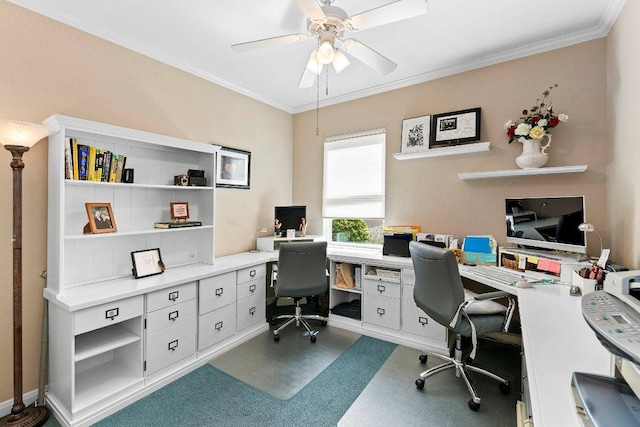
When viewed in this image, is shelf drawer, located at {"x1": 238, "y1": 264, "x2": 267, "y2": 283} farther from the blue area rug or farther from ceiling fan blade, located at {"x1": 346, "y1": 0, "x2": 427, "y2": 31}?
ceiling fan blade, located at {"x1": 346, "y1": 0, "x2": 427, "y2": 31}

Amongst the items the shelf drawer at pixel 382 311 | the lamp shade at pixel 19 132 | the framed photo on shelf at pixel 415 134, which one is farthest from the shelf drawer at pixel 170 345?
the framed photo on shelf at pixel 415 134

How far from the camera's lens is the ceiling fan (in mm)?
1543

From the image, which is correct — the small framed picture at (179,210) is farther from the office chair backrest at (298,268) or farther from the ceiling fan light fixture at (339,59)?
the ceiling fan light fixture at (339,59)

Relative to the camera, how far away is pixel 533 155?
2463 millimetres

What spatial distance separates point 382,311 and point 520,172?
178cm

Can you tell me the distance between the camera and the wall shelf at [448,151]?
2719 mm

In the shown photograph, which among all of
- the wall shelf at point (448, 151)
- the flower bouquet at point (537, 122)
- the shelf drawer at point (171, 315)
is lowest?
the shelf drawer at point (171, 315)

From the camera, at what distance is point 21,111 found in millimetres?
1957

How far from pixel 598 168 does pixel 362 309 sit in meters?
2.38

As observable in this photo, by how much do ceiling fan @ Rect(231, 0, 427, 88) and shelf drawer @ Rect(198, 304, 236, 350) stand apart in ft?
7.08

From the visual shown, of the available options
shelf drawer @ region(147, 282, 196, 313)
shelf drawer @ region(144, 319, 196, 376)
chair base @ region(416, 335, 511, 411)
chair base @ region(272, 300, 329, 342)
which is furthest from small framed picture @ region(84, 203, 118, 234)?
chair base @ region(416, 335, 511, 411)

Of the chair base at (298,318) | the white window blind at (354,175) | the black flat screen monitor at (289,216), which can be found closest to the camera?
the chair base at (298,318)

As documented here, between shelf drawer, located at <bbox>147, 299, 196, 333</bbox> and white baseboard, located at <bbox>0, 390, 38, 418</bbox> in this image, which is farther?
shelf drawer, located at <bbox>147, 299, 196, 333</bbox>

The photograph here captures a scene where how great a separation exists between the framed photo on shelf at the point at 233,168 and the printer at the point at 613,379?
3103mm
